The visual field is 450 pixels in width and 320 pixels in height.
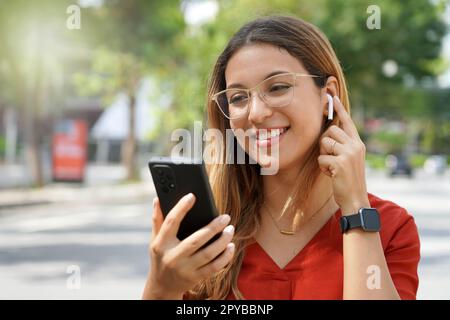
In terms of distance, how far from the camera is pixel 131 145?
2408 centimetres

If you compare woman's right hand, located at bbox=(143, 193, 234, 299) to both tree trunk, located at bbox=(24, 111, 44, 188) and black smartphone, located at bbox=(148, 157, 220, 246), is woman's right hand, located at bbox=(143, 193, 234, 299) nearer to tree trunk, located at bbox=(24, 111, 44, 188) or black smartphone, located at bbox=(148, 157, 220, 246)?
black smartphone, located at bbox=(148, 157, 220, 246)

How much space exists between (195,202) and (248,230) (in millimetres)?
495

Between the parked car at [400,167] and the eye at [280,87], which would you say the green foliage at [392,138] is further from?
the eye at [280,87]

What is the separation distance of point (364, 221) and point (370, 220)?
2 centimetres

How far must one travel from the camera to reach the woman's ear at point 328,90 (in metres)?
1.91

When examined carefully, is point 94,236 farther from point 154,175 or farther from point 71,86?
point 71,86

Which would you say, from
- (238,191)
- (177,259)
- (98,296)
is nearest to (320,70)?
(238,191)

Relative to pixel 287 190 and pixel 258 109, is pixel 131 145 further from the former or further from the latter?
pixel 258 109

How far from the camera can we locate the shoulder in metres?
1.72

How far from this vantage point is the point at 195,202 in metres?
1.44

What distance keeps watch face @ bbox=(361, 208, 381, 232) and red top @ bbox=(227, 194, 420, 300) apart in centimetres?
14

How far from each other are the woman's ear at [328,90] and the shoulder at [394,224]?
307mm

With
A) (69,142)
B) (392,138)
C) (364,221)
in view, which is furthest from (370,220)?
(392,138)

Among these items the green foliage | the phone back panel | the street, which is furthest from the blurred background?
the green foliage
